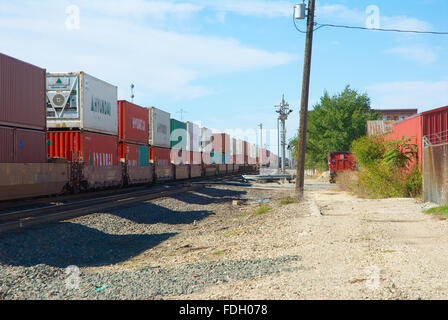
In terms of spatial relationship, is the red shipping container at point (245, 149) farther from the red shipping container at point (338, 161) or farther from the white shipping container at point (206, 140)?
the red shipping container at point (338, 161)

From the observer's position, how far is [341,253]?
6.36 meters

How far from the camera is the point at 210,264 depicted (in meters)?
6.50

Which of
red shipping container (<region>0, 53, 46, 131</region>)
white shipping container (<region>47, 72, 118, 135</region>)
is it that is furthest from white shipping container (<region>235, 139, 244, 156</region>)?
red shipping container (<region>0, 53, 46, 131</region>)

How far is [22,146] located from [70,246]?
7506 millimetres

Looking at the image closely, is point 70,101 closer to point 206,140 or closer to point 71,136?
point 71,136

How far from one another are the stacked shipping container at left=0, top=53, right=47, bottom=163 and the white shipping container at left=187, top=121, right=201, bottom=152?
64.9ft

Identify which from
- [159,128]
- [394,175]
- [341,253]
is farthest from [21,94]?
[159,128]

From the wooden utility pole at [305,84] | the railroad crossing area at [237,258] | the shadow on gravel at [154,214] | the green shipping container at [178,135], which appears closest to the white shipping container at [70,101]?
the shadow on gravel at [154,214]

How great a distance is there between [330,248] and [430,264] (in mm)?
1652

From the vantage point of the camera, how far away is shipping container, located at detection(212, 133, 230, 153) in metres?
44.8

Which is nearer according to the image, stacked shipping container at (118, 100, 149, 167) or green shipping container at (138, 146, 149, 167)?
stacked shipping container at (118, 100, 149, 167)

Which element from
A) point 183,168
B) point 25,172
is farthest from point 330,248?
point 183,168

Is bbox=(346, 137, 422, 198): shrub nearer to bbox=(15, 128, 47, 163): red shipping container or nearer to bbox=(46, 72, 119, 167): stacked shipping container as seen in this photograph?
bbox=(46, 72, 119, 167): stacked shipping container

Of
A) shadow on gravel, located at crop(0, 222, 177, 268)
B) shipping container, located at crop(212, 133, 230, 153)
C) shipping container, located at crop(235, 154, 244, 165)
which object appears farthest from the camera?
shipping container, located at crop(235, 154, 244, 165)
